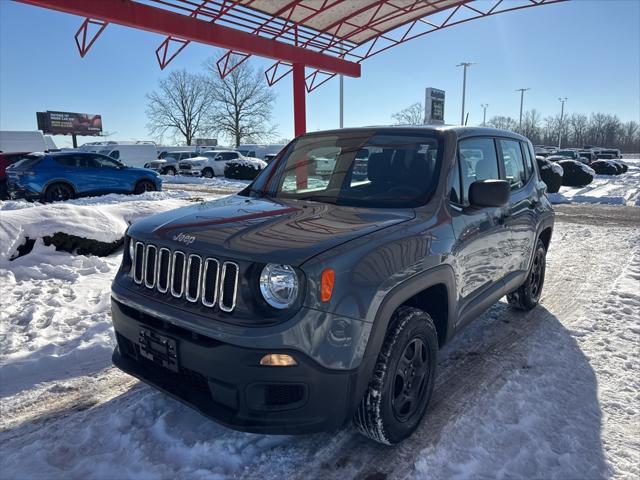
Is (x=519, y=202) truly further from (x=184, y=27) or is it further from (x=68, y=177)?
(x=68, y=177)

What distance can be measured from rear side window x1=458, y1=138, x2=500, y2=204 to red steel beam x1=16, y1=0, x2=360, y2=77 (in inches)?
392

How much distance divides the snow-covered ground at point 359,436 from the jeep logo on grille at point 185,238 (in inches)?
44.6

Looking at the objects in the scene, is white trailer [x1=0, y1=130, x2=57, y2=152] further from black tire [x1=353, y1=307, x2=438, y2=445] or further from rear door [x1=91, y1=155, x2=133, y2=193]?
black tire [x1=353, y1=307, x2=438, y2=445]

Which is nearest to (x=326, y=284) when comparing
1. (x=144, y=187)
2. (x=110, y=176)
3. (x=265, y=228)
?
(x=265, y=228)

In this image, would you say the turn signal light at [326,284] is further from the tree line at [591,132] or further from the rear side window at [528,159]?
the tree line at [591,132]

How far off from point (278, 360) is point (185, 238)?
86 centimetres

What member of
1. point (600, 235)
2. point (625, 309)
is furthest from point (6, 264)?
point (600, 235)

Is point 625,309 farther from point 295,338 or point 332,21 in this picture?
point 332,21

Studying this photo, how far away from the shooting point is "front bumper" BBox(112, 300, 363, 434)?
204cm

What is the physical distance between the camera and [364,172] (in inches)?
128

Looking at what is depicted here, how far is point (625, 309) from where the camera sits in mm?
4754

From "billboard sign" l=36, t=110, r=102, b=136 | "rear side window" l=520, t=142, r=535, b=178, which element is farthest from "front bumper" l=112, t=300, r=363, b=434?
"billboard sign" l=36, t=110, r=102, b=136

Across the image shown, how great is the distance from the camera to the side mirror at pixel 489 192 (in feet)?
9.57

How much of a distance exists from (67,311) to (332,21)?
13.9 metres
